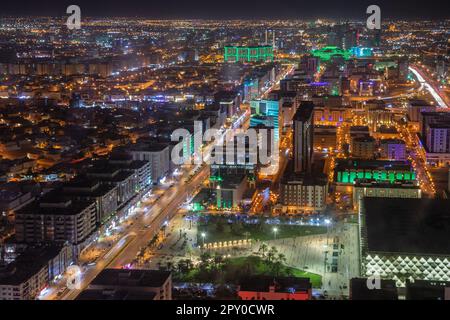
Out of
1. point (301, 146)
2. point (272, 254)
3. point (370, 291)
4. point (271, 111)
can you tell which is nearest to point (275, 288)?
point (370, 291)

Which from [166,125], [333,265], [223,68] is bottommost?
[333,265]

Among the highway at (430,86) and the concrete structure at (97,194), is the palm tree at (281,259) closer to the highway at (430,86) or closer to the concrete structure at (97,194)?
the concrete structure at (97,194)

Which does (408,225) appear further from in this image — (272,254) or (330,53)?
(330,53)


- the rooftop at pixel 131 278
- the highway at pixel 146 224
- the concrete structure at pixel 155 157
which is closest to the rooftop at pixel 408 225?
the rooftop at pixel 131 278

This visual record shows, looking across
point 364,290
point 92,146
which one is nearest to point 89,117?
point 92,146

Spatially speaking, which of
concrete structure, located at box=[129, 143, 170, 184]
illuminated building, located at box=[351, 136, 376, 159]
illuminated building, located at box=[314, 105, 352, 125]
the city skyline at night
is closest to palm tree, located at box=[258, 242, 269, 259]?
the city skyline at night
